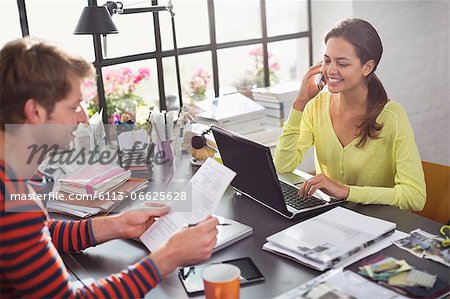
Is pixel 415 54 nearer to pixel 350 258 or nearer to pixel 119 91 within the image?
pixel 119 91

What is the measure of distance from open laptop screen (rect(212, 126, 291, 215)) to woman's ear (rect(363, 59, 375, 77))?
2.07 feet

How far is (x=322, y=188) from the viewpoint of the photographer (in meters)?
1.77

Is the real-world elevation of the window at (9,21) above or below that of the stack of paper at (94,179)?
above

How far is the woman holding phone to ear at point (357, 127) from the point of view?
74.6 inches

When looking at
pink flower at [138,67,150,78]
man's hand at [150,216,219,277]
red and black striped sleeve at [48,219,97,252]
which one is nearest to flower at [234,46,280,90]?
pink flower at [138,67,150,78]

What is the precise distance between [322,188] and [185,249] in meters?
0.67

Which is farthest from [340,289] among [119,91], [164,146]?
[119,91]

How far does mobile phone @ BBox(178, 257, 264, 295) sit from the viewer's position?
4.27ft

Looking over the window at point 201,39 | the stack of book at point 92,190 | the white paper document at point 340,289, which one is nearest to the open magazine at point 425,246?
the white paper document at point 340,289

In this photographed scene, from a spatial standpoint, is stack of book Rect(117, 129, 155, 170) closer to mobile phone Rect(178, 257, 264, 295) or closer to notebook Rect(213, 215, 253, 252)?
notebook Rect(213, 215, 253, 252)

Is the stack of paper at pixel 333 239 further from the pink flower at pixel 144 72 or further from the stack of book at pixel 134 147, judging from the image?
the pink flower at pixel 144 72

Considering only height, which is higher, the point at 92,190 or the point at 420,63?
the point at 420,63

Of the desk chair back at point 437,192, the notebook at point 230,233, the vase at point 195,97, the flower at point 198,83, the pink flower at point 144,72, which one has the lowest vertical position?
the desk chair back at point 437,192

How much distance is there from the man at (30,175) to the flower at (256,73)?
1997mm
